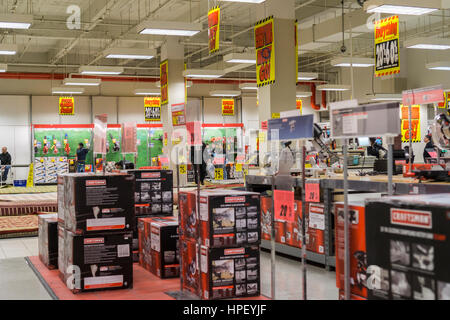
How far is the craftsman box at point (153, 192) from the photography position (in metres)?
6.96

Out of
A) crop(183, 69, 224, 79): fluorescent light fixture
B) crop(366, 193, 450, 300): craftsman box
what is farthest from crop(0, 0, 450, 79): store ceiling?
crop(366, 193, 450, 300): craftsman box

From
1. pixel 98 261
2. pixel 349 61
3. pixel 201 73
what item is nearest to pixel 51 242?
pixel 98 261

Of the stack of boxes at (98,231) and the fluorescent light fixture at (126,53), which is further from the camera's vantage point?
the fluorescent light fixture at (126,53)

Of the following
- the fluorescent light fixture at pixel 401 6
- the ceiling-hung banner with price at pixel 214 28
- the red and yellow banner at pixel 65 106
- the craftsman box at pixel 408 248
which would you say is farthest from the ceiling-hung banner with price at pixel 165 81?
the craftsman box at pixel 408 248

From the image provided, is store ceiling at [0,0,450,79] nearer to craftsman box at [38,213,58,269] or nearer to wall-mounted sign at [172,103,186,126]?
craftsman box at [38,213,58,269]

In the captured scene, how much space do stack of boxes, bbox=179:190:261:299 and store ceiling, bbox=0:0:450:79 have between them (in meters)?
9.77

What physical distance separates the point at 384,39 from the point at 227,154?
11971 millimetres

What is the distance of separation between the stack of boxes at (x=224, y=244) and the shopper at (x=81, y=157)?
17951 millimetres

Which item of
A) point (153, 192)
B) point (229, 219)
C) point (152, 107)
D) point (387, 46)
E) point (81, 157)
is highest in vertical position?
point (387, 46)

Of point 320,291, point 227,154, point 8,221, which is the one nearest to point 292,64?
point 8,221

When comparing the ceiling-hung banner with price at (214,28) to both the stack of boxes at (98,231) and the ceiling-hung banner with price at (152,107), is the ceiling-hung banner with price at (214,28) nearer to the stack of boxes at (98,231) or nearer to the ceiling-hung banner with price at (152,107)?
the stack of boxes at (98,231)

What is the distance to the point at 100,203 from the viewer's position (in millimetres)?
5324

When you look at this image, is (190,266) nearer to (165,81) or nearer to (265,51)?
(265,51)

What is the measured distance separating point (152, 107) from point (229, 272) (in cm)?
1787
